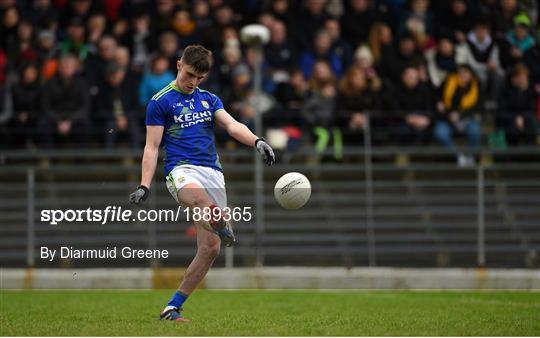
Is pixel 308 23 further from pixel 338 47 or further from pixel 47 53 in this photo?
pixel 47 53

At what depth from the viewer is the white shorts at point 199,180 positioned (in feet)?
37.0

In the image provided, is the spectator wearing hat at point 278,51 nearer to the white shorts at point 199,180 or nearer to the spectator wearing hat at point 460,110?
the spectator wearing hat at point 460,110

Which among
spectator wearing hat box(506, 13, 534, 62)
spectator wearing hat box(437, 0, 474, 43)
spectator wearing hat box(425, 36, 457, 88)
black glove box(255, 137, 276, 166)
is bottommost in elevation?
black glove box(255, 137, 276, 166)

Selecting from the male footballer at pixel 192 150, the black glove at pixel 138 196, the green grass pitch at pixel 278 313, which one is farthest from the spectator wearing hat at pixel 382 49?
the black glove at pixel 138 196

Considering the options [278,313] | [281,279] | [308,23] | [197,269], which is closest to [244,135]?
[197,269]

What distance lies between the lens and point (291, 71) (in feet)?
64.5

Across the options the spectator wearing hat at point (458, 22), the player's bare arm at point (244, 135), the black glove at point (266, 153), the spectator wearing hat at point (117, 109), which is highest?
the spectator wearing hat at point (458, 22)

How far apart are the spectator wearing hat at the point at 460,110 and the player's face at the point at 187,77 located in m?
8.48

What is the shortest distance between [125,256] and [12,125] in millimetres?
3143

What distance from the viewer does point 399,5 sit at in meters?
21.5

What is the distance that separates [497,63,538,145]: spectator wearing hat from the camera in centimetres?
1923

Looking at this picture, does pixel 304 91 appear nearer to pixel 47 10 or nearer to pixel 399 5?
pixel 399 5

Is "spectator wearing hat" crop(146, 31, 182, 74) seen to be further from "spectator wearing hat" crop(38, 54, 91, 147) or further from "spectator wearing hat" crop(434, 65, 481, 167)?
"spectator wearing hat" crop(434, 65, 481, 167)

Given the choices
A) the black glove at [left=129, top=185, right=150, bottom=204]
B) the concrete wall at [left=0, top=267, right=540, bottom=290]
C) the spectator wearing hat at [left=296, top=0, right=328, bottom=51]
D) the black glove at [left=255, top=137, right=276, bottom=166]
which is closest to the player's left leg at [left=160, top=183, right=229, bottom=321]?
the black glove at [left=129, top=185, right=150, bottom=204]
